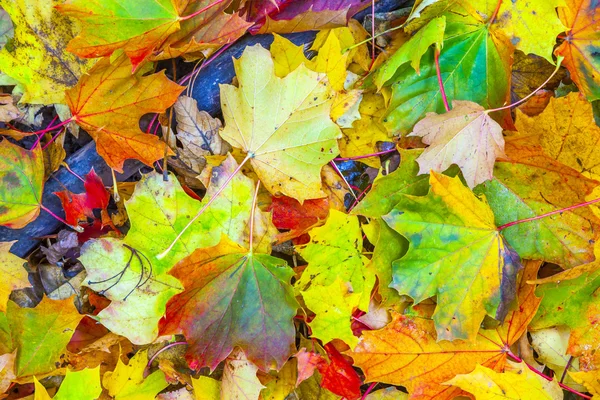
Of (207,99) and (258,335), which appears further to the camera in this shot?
(207,99)

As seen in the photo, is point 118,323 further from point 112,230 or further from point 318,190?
point 318,190


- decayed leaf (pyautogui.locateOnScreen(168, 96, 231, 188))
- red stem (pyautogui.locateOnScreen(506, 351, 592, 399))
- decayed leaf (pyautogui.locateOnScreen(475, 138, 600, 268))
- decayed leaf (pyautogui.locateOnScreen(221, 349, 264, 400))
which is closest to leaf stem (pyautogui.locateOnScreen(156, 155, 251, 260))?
decayed leaf (pyautogui.locateOnScreen(168, 96, 231, 188))

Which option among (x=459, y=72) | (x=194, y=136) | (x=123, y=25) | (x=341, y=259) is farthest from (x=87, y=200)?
(x=459, y=72)

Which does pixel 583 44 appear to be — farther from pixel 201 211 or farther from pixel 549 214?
pixel 201 211

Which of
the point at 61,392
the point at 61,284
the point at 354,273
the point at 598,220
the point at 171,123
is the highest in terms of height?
the point at 171,123

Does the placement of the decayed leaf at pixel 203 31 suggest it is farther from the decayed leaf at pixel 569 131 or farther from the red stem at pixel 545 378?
the red stem at pixel 545 378

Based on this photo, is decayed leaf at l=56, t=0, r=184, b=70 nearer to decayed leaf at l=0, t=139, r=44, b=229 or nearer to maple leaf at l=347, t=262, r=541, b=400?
decayed leaf at l=0, t=139, r=44, b=229

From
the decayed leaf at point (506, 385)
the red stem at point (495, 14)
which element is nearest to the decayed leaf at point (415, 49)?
the red stem at point (495, 14)

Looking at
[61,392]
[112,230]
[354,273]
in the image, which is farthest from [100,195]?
[354,273]

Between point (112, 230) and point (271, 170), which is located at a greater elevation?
point (271, 170)
